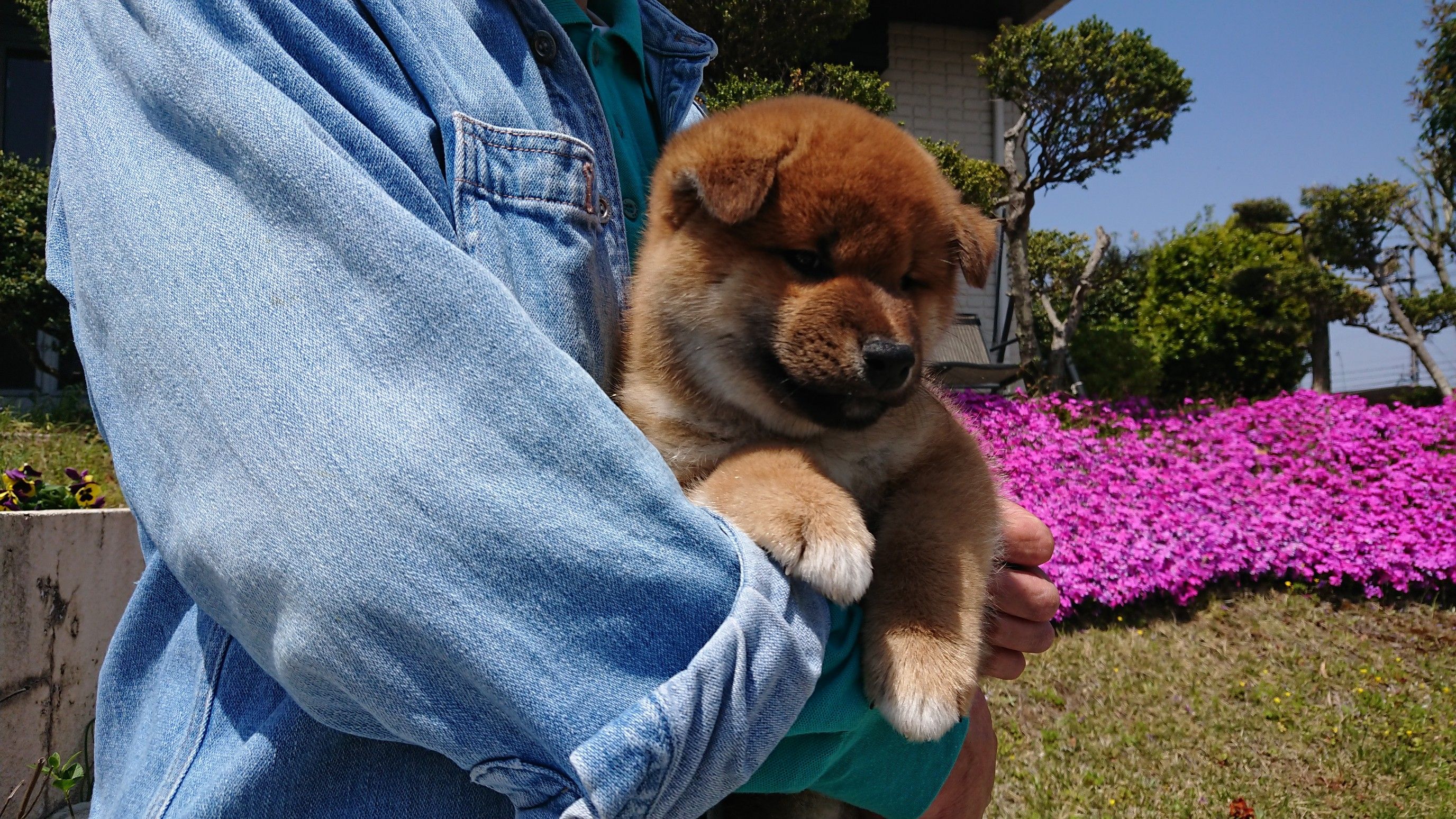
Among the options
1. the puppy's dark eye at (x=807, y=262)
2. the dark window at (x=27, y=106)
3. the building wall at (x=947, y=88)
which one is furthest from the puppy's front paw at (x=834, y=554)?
the dark window at (x=27, y=106)

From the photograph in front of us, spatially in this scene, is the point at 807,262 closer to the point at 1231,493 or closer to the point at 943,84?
the point at 1231,493

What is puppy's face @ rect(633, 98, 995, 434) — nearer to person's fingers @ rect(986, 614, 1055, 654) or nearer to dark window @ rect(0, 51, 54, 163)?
person's fingers @ rect(986, 614, 1055, 654)

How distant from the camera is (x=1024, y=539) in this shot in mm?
1957

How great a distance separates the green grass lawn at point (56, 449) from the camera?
5.47 m

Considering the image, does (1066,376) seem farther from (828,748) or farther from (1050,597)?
(828,748)

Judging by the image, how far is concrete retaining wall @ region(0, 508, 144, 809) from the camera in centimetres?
349

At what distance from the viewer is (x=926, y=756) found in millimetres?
1372

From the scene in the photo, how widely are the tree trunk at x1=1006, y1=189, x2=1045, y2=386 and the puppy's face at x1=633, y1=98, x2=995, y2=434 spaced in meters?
8.51

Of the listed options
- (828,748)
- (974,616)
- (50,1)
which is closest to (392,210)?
(50,1)

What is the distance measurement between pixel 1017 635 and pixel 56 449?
6321 millimetres

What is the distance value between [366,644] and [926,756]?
85 centimetres

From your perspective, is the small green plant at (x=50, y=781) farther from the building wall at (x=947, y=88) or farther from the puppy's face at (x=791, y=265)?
the building wall at (x=947, y=88)

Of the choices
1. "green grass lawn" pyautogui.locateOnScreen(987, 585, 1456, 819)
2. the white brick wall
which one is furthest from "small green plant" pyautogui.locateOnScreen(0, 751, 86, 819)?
the white brick wall

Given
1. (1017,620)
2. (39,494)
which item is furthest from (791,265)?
(39,494)
